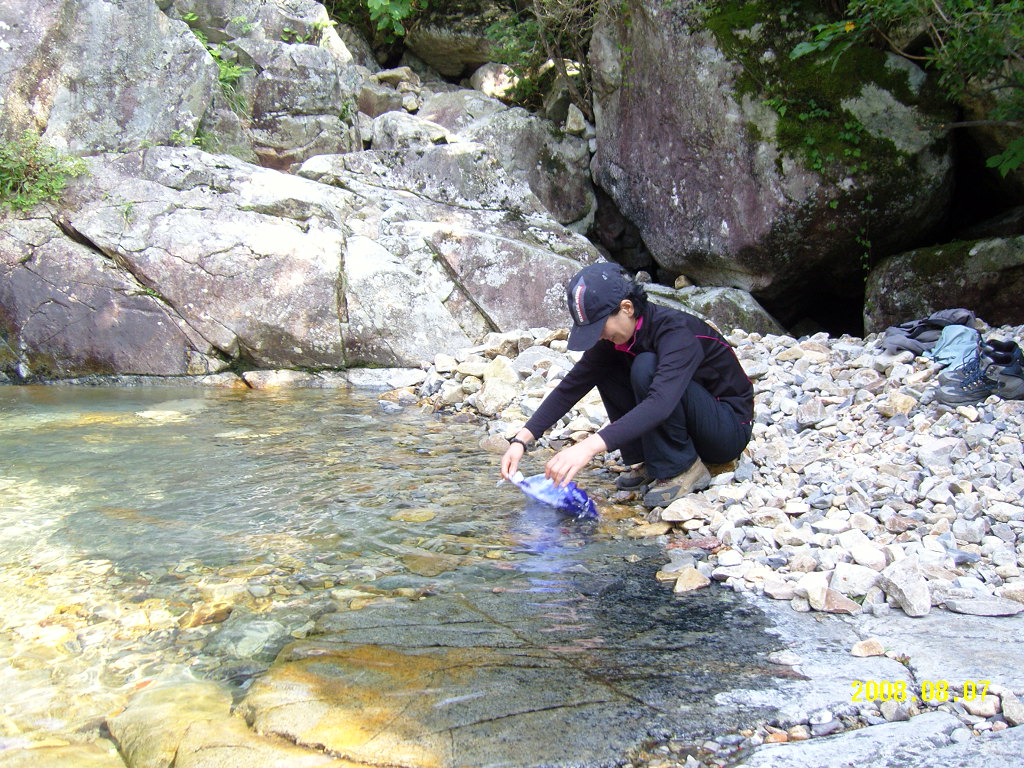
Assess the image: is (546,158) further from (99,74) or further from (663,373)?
(663,373)

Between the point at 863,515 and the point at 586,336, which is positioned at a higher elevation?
the point at 586,336

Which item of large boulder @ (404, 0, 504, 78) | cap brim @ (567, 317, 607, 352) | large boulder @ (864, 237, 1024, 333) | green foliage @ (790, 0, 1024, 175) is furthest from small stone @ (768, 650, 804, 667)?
large boulder @ (404, 0, 504, 78)

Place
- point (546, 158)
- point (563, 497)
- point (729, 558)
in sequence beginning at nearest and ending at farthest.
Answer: point (729, 558), point (563, 497), point (546, 158)

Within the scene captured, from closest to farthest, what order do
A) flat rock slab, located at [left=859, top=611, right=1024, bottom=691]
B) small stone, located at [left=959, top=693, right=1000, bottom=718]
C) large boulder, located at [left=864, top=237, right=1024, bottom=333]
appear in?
1. small stone, located at [left=959, top=693, right=1000, bottom=718]
2. flat rock slab, located at [left=859, top=611, right=1024, bottom=691]
3. large boulder, located at [left=864, top=237, right=1024, bottom=333]

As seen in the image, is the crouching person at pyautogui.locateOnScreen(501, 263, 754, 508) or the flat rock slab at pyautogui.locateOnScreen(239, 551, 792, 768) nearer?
the flat rock slab at pyautogui.locateOnScreen(239, 551, 792, 768)

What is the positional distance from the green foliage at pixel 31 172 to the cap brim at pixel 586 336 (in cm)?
608

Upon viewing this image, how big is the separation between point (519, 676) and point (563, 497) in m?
1.46

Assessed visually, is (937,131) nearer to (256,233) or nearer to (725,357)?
(725,357)

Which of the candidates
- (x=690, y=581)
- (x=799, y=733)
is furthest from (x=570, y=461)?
(x=799, y=733)

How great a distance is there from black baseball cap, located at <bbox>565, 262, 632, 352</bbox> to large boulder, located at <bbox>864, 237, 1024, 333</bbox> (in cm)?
499

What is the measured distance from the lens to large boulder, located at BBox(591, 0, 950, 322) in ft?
23.7

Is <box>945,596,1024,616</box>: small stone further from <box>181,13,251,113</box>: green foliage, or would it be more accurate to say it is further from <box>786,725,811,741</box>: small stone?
<box>181,13,251,113</box>: green foliage

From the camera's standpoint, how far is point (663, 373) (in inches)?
128

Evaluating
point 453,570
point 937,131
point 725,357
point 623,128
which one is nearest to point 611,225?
point 623,128
